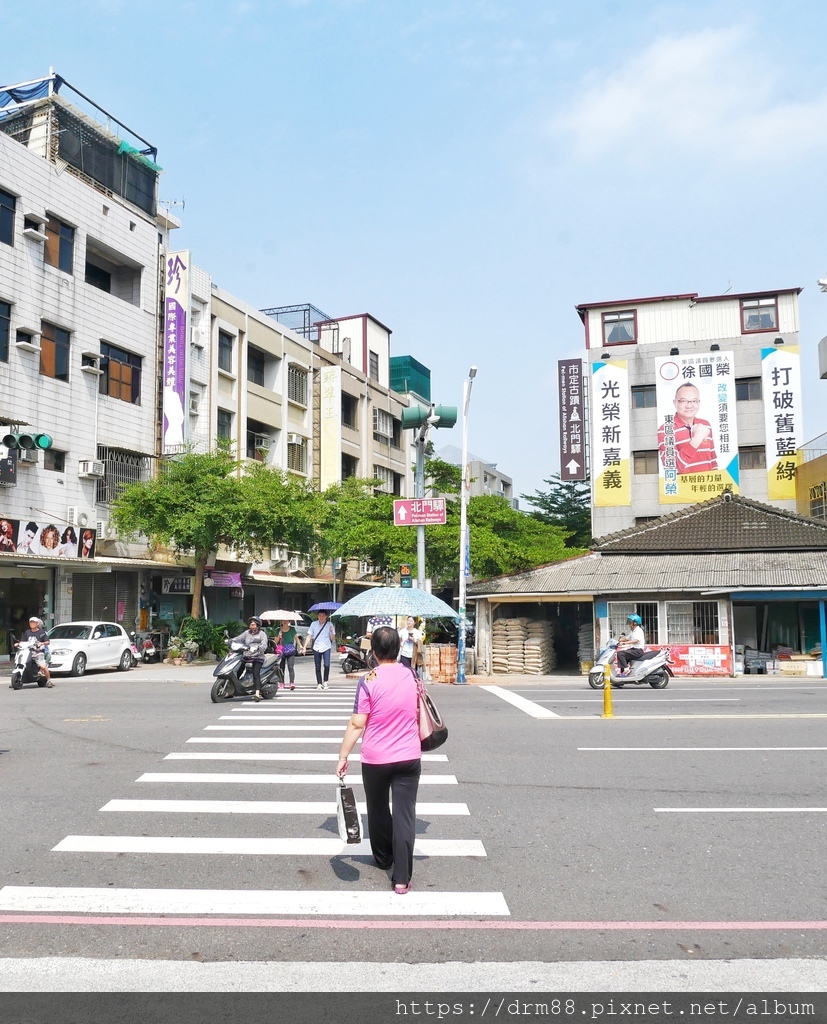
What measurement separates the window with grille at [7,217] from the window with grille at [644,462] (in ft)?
90.9

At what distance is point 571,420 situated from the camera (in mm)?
43812

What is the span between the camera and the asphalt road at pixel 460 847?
502 cm

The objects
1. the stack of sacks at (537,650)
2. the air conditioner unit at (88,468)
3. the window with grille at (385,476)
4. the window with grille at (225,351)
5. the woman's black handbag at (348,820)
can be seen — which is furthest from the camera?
the window with grille at (385,476)

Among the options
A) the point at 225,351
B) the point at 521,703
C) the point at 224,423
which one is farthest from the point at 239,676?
the point at 225,351

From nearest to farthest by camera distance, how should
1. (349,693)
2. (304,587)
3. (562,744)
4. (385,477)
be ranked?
(562,744)
(349,693)
(304,587)
(385,477)

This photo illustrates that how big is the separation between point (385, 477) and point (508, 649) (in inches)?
1082

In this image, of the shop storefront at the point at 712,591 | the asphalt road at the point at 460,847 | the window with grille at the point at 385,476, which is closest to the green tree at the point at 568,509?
the window with grille at the point at 385,476

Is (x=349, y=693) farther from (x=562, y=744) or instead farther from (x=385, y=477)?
(x=385, y=477)

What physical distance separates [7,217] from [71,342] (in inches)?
166

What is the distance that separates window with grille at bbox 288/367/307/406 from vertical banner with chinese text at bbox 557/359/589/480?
490 inches

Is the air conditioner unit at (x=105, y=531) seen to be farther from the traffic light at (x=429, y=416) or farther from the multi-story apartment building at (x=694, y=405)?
the multi-story apartment building at (x=694, y=405)

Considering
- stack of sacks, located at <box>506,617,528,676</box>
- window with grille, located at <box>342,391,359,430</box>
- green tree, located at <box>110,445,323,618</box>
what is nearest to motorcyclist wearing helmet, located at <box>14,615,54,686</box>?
green tree, located at <box>110,445,323,618</box>

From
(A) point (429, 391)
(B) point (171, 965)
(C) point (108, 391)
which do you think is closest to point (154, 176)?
(C) point (108, 391)

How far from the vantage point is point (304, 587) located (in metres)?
45.4
